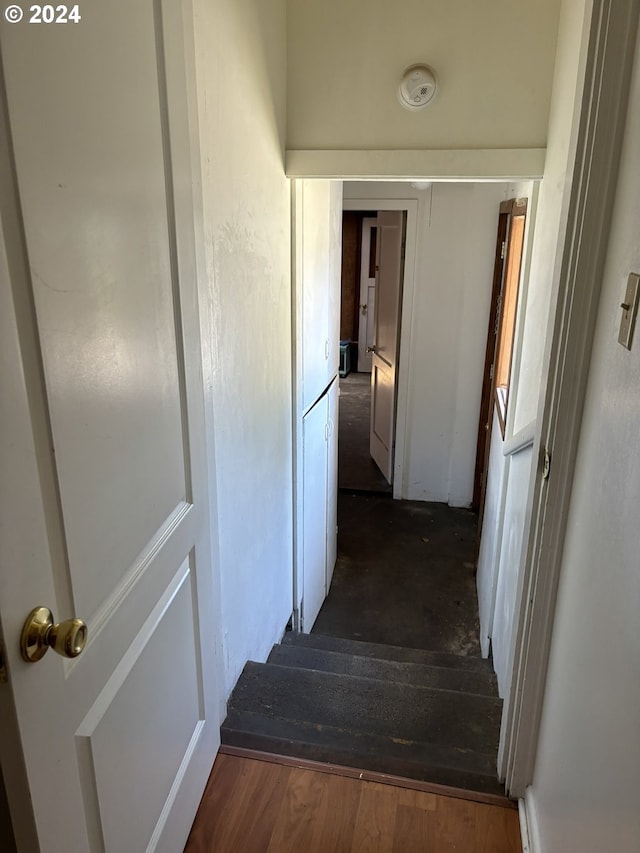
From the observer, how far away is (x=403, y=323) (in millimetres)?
4383

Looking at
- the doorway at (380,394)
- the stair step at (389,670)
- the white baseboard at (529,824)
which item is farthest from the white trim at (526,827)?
the doorway at (380,394)

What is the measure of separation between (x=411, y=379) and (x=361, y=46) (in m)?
2.70

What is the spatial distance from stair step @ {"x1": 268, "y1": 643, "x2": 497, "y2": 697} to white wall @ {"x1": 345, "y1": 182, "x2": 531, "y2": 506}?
2.22 m

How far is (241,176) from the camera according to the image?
1.71 metres

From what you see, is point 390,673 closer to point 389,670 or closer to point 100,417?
point 389,670

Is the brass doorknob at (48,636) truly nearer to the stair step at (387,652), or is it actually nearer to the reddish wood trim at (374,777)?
the reddish wood trim at (374,777)

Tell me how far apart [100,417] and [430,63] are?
68.2 inches

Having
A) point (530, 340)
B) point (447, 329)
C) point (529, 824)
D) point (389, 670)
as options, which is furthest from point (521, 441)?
point (447, 329)

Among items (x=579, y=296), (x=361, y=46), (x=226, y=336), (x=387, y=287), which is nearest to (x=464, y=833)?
(x=579, y=296)

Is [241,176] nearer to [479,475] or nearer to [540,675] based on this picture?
[540,675]

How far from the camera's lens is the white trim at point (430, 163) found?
6.61 ft

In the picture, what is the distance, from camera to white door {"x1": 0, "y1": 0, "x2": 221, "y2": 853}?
73 centimetres

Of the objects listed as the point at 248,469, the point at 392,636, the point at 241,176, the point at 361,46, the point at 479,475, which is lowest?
the point at 392,636

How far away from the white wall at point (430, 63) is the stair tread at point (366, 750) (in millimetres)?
1898
